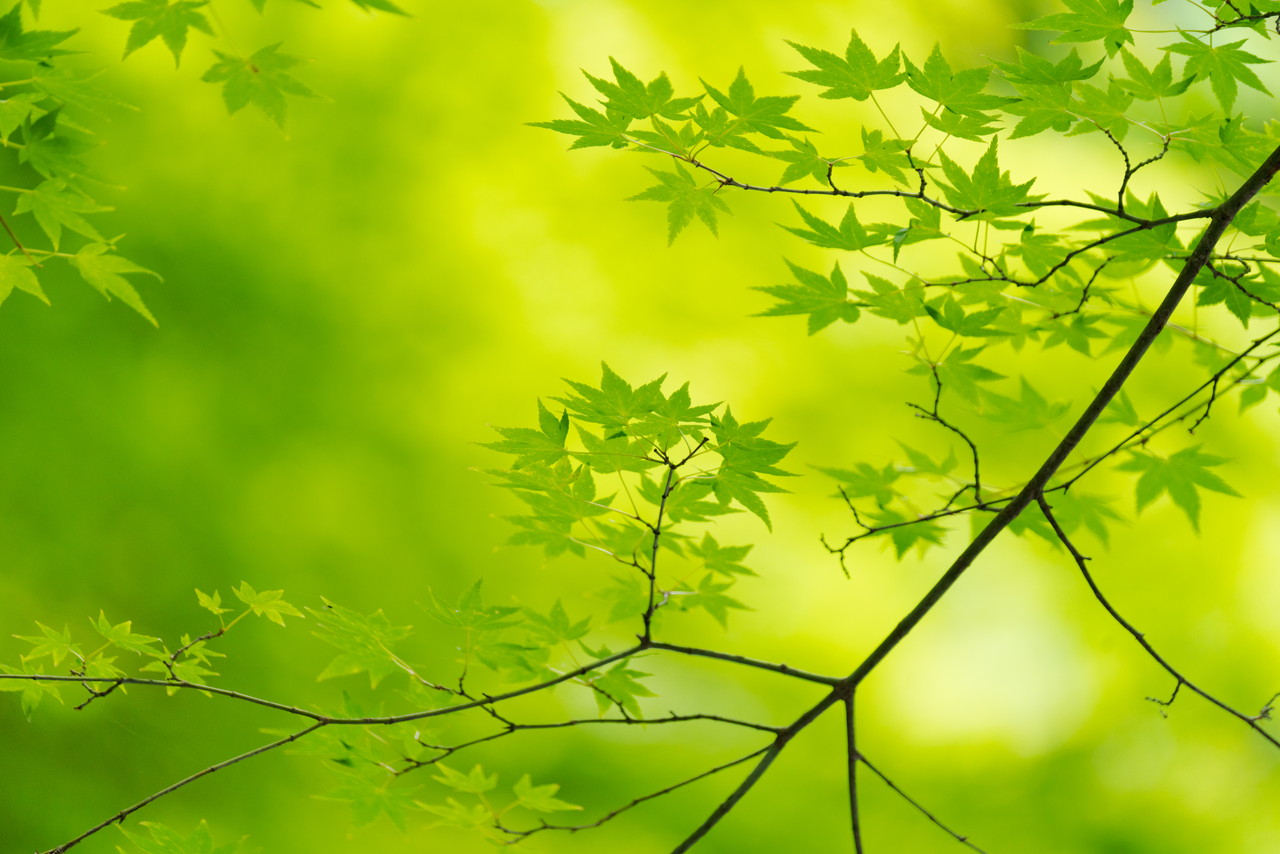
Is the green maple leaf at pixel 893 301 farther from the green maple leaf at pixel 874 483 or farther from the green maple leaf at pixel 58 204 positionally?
the green maple leaf at pixel 58 204

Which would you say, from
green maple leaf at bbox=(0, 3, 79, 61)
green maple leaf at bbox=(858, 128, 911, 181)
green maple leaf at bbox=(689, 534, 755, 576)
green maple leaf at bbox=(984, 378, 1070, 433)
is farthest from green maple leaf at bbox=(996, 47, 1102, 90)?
green maple leaf at bbox=(0, 3, 79, 61)

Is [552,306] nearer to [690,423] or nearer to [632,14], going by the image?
[632,14]

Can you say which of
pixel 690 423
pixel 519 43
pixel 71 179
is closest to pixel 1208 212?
pixel 690 423

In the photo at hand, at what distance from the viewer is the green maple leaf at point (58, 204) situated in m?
0.90

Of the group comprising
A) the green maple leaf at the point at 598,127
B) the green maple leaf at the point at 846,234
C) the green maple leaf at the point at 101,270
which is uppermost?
the green maple leaf at the point at 846,234

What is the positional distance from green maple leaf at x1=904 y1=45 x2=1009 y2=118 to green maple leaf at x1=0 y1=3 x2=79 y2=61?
2.63 ft

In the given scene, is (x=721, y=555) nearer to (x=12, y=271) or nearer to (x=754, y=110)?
(x=754, y=110)

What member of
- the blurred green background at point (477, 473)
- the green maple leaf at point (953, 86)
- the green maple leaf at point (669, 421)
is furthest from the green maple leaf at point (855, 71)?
the blurred green background at point (477, 473)

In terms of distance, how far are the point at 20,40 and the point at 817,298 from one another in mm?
856

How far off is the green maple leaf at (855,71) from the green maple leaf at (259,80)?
0.49 m

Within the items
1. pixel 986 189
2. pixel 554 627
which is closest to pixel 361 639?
pixel 554 627

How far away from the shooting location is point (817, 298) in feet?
3.67

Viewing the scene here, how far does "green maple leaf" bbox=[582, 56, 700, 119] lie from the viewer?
93 cm

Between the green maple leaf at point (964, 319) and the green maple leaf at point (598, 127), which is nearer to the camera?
the green maple leaf at point (598, 127)
